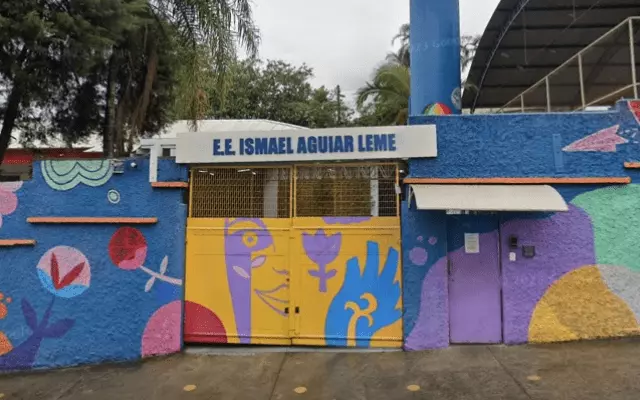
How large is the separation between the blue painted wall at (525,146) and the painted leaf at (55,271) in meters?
4.98

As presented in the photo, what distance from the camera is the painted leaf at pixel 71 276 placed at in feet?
21.4

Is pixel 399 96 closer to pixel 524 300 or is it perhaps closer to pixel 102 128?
pixel 102 128

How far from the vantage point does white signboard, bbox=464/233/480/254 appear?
631 centimetres

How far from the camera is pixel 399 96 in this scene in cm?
1891

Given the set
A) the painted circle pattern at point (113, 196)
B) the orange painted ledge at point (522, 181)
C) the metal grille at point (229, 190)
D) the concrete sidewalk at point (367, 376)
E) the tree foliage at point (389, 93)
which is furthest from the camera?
the tree foliage at point (389, 93)

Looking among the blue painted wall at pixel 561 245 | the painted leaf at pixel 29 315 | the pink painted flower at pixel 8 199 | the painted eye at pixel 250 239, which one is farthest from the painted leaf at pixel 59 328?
the blue painted wall at pixel 561 245

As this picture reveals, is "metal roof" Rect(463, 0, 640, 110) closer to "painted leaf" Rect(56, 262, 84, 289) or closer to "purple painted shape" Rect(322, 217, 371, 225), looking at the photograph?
"purple painted shape" Rect(322, 217, 371, 225)

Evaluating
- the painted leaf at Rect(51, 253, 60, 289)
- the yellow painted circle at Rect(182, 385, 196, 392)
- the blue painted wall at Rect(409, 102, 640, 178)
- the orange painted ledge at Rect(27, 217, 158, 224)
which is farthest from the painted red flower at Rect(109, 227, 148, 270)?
the blue painted wall at Rect(409, 102, 640, 178)

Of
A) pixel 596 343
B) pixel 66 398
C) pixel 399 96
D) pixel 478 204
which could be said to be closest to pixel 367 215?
pixel 478 204

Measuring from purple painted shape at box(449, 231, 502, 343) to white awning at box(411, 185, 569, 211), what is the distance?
658 mm

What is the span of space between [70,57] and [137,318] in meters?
4.38

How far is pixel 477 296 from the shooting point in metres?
6.26

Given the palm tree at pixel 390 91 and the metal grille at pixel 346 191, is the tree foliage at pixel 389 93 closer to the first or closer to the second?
the palm tree at pixel 390 91

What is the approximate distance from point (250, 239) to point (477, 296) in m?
3.12
